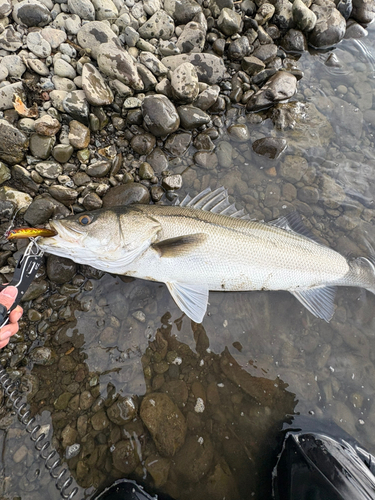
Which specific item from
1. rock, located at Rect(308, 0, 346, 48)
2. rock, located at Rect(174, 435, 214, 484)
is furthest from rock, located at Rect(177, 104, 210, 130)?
rock, located at Rect(174, 435, 214, 484)

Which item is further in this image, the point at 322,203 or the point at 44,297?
the point at 322,203

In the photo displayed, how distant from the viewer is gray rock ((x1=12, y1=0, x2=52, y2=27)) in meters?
3.59

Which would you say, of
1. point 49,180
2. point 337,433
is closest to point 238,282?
point 337,433

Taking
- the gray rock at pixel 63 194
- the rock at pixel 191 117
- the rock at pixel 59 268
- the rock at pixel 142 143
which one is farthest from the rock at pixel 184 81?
the rock at pixel 59 268

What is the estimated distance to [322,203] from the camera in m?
4.19

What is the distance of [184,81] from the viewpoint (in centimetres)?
377

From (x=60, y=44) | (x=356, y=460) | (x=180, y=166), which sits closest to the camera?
(x=356, y=460)

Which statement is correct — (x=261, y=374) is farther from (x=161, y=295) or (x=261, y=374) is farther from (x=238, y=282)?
(x=161, y=295)

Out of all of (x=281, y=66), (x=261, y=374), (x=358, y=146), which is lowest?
(x=261, y=374)

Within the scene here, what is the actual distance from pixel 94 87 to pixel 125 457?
14.6 feet

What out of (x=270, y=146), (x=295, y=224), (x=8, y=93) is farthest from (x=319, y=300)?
(x=8, y=93)

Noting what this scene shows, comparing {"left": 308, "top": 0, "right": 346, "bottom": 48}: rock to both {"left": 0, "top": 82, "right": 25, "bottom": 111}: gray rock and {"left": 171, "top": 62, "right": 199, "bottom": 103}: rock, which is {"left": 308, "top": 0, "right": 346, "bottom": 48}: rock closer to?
{"left": 171, "top": 62, "right": 199, "bottom": 103}: rock

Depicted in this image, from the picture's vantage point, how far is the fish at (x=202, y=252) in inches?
118

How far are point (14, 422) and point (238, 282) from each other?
2.89 m
